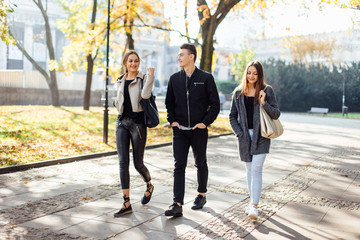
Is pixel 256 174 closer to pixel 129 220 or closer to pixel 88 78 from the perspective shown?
pixel 129 220

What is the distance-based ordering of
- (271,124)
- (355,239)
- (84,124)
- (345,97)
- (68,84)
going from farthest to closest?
1. (345,97)
2. (68,84)
3. (84,124)
4. (271,124)
5. (355,239)

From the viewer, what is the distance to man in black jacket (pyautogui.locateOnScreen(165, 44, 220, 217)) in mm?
5754

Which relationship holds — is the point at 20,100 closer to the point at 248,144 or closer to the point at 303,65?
the point at 248,144

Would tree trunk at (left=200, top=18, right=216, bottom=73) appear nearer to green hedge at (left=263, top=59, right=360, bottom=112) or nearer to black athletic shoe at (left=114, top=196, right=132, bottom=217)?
black athletic shoe at (left=114, top=196, right=132, bottom=217)

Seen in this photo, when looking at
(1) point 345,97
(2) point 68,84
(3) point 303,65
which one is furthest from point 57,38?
(1) point 345,97

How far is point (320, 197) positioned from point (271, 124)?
6.88 feet

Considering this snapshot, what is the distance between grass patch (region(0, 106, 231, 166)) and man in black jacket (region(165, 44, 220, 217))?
497 cm

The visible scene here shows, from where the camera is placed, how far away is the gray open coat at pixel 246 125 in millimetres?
5695

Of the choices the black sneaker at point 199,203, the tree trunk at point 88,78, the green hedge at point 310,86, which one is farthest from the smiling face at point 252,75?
the green hedge at point 310,86

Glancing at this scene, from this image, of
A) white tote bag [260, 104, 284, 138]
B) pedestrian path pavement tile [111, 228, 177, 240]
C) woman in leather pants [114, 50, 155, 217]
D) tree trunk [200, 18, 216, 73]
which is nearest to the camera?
pedestrian path pavement tile [111, 228, 177, 240]

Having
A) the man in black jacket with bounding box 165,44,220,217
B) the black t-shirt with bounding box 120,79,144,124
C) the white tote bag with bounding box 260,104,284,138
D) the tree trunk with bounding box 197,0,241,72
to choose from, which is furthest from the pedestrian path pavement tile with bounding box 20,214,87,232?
the tree trunk with bounding box 197,0,241,72

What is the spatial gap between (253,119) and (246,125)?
110 mm

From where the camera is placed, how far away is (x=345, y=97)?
50281mm

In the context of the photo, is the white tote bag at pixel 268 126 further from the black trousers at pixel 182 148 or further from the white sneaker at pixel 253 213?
the white sneaker at pixel 253 213
